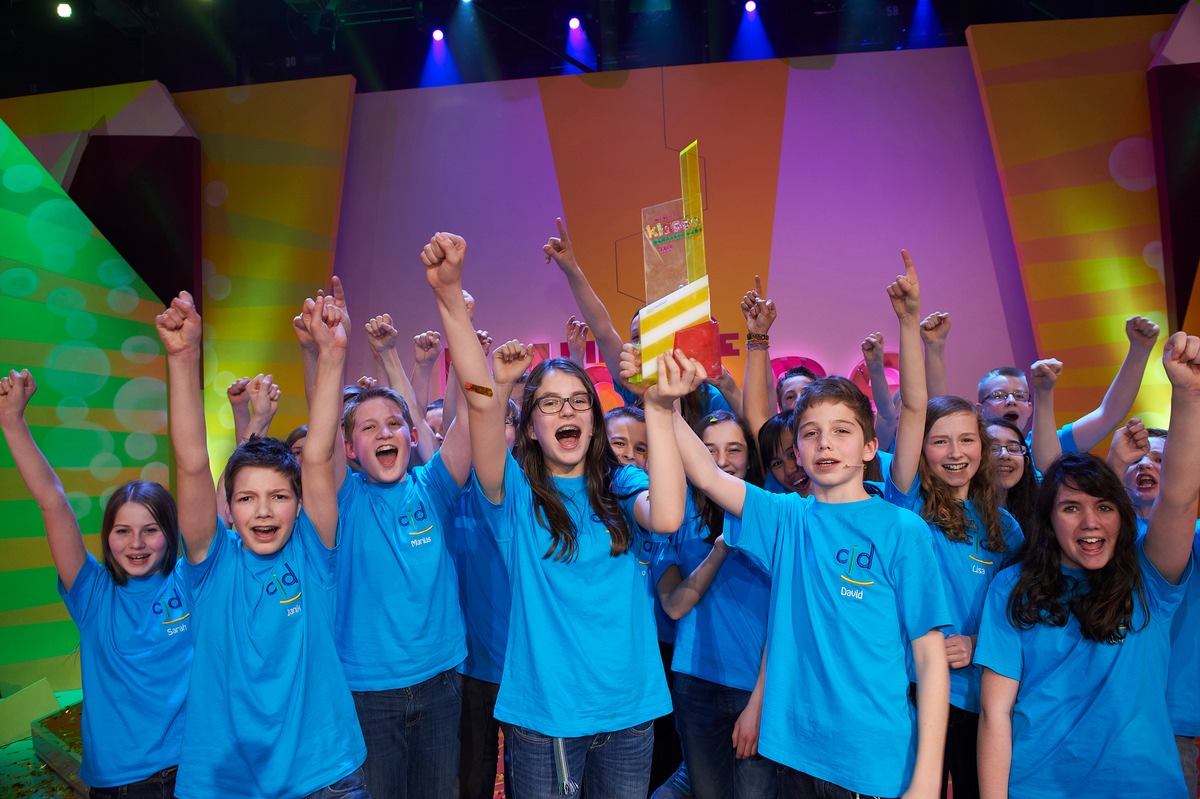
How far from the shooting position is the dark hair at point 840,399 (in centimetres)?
211

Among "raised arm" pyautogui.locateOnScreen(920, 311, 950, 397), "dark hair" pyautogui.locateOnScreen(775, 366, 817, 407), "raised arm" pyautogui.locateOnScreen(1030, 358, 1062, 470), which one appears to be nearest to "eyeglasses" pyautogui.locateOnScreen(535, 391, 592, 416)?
"dark hair" pyautogui.locateOnScreen(775, 366, 817, 407)

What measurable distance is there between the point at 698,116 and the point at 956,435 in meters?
4.08

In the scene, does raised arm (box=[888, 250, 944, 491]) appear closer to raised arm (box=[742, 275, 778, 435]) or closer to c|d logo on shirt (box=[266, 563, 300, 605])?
raised arm (box=[742, 275, 778, 435])

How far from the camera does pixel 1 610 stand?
478 centimetres

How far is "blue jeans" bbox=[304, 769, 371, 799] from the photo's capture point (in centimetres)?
213

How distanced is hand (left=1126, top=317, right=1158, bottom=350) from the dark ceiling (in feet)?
12.5

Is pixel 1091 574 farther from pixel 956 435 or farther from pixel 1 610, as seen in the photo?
pixel 1 610

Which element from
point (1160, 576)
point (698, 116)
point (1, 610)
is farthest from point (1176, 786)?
point (1, 610)

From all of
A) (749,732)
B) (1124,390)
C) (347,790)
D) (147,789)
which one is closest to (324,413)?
(347,790)

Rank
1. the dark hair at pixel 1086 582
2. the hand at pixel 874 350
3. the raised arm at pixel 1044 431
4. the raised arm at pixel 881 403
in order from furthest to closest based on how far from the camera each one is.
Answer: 1. the raised arm at pixel 881 403
2. the hand at pixel 874 350
3. the raised arm at pixel 1044 431
4. the dark hair at pixel 1086 582

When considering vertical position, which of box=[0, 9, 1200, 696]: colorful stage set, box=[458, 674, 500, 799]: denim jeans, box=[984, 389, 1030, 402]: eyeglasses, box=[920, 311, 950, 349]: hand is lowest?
box=[458, 674, 500, 799]: denim jeans

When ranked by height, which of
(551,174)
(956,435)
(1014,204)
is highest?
(551,174)

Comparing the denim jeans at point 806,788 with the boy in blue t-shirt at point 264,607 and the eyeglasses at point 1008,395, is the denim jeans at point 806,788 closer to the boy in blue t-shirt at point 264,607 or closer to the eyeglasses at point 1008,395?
the boy in blue t-shirt at point 264,607

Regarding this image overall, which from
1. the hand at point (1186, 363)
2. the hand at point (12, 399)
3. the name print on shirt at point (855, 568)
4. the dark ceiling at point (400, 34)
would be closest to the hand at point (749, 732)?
the name print on shirt at point (855, 568)
